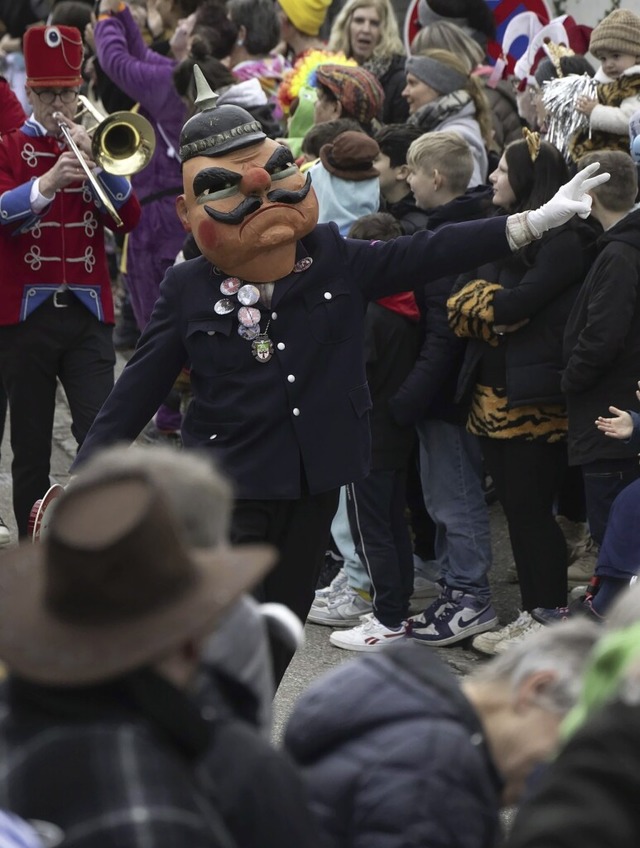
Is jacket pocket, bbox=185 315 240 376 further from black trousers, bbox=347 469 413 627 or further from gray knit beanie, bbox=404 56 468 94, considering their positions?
gray knit beanie, bbox=404 56 468 94

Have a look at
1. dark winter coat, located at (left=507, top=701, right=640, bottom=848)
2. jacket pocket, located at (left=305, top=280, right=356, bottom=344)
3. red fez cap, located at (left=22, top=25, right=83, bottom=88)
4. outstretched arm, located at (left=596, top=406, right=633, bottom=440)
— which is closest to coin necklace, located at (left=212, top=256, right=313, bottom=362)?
jacket pocket, located at (left=305, top=280, right=356, bottom=344)

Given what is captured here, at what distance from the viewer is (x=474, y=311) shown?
521 centimetres

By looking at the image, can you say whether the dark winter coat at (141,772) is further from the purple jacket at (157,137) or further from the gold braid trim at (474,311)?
the purple jacket at (157,137)

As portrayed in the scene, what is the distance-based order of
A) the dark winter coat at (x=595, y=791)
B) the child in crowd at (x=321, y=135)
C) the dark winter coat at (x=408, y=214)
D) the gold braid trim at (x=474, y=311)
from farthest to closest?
the child in crowd at (x=321, y=135) → the dark winter coat at (x=408, y=214) → the gold braid trim at (x=474, y=311) → the dark winter coat at (x=595, y=791)

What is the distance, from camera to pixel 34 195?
566cm

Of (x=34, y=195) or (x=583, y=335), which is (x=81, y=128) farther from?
(x=583, y=335)

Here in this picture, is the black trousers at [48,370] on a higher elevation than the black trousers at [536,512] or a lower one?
higher

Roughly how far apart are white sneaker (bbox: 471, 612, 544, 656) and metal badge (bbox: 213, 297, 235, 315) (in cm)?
180

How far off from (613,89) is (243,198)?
2308mm

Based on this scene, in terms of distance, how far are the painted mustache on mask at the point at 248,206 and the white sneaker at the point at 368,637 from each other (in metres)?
1.90

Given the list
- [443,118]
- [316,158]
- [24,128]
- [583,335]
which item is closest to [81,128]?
[24,128]

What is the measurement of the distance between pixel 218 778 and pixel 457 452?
12.6 ft

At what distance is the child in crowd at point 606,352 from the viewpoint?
4902 mm

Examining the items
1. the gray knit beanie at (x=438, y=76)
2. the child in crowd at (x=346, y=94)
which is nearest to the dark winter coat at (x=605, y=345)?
the gray knit beanie at (x=438, y=76)
